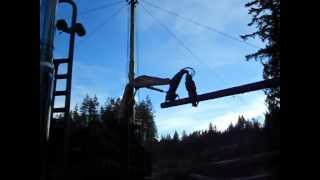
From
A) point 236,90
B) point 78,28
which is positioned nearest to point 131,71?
point 236,90

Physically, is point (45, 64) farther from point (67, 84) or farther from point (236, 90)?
point (236, 90)

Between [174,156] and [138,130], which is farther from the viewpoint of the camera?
[174,156]

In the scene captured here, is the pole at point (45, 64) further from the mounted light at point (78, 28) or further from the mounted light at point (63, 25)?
the mounted light at point (78, 28)

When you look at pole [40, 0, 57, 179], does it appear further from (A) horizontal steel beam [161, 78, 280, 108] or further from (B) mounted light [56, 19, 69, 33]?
(A) horizontal steel beam [161, 78, 280, 108]

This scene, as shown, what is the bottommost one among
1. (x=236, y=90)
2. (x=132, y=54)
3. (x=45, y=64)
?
(x=45, y=64)

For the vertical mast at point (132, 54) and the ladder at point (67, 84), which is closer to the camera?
the ladder at point (67, 84)

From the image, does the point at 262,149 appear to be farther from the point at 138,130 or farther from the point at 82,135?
the point at 82,135

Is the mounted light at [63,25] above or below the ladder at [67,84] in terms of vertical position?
above

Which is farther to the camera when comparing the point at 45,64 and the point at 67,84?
the point at 67,84

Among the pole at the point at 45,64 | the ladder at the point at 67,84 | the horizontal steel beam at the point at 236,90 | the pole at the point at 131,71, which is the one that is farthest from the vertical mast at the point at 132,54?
the pole at the point at 45,64

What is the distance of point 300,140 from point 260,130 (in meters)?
27.6

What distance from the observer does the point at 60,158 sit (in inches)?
231

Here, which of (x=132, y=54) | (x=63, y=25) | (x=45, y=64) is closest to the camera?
(x=45, y=64)

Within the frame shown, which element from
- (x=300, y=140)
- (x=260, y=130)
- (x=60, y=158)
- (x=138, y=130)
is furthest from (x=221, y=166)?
(x=300, y=140)
